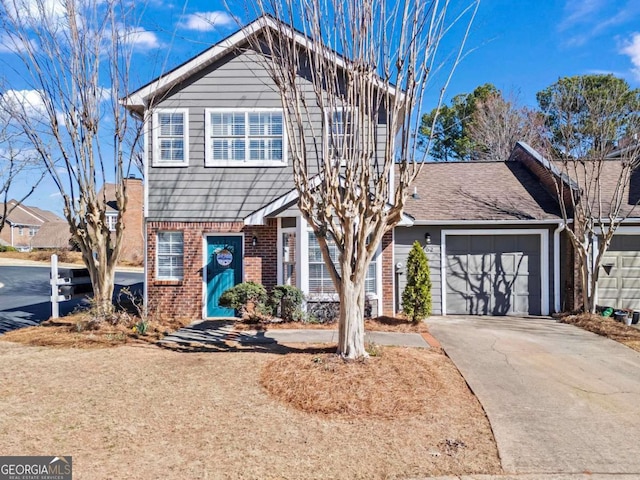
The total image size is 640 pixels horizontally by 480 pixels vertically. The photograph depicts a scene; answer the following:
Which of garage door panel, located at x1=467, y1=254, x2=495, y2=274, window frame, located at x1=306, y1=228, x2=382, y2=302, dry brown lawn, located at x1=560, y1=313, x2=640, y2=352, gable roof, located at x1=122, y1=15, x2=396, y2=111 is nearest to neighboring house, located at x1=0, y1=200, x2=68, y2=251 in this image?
gable roof, located at x1=122, y1=15, x2=396, y2=111

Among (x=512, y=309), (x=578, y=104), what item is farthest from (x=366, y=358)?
(x=578, y=104)

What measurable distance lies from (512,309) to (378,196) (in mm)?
7074

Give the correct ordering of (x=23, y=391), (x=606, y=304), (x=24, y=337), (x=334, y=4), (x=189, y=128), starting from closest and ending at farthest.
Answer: (x=23, y=391), (x=334, y=4), (x=24, y=337), (x=189, y=128), (x=606, y=304)

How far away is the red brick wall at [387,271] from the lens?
1000 centimetres

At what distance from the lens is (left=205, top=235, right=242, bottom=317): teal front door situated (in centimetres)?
1030

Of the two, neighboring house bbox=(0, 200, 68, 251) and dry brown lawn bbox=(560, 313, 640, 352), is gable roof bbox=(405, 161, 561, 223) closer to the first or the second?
dry brown lawn bbox=(560, 313, 640, 352)

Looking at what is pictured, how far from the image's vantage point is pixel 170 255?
405 inches

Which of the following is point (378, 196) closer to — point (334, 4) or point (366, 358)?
point (366, 358)

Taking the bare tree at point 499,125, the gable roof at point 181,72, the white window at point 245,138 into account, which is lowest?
the white window at point 245,138

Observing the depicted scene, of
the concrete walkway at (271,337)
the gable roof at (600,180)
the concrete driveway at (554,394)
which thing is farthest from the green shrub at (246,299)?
the gable roof at (600,180)

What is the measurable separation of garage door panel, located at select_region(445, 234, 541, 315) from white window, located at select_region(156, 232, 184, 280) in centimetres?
690

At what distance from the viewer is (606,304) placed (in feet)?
35.5

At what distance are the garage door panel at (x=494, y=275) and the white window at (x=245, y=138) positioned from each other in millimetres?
5160

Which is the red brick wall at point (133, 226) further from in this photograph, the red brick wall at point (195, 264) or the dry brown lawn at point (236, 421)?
the dry brown lawn at point (236, 421)
